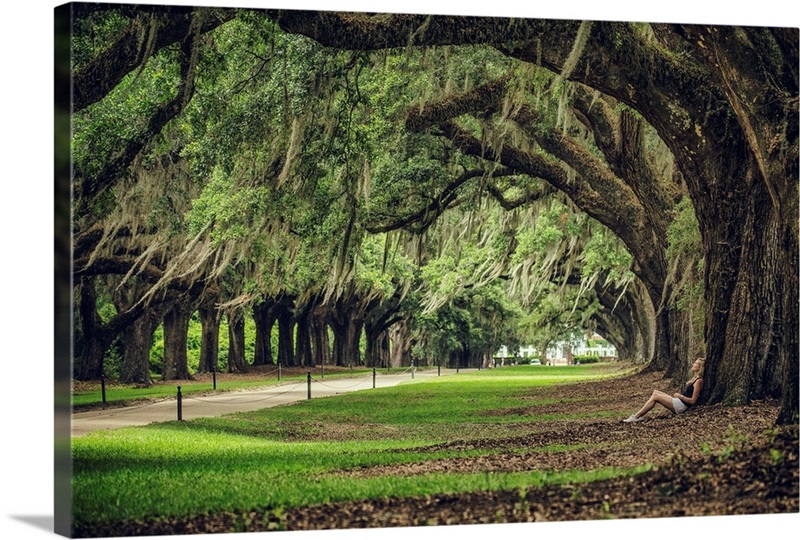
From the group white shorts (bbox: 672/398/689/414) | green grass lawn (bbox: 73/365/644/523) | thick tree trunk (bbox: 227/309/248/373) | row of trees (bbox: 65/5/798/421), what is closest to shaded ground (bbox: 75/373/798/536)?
green grass lawn (bbox: 73/365/644/523)

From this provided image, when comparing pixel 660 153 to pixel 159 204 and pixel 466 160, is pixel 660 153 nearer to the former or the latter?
pixel 466 160

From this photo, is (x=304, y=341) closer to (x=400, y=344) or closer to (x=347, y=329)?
(x=347, y=329)

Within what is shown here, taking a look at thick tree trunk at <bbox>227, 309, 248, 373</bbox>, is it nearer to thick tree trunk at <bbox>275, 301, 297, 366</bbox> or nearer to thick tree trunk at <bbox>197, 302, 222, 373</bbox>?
thick tree trunk at <bbox>197, 302, 222, 373</bbox>

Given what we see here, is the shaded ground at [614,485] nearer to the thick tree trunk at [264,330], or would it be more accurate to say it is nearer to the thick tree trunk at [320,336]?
the thick tree trunk at [320,336]

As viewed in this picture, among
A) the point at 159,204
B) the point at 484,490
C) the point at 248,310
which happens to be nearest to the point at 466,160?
the point at 248,310

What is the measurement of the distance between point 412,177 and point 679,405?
639 cm

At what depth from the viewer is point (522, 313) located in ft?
68.7

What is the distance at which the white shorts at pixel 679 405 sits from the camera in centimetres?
1165

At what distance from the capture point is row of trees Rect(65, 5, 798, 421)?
399 inches

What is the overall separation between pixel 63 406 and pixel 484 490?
326cm

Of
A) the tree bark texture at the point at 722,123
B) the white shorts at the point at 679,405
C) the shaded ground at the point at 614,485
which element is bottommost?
the shaded ground at the point at 614,485

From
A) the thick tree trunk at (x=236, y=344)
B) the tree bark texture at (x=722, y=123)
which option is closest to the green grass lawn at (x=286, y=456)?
the thick tree trunk at (x=236, y=344)

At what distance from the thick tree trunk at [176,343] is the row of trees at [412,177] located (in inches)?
2.3

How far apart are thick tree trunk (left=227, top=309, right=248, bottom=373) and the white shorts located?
253 inches
